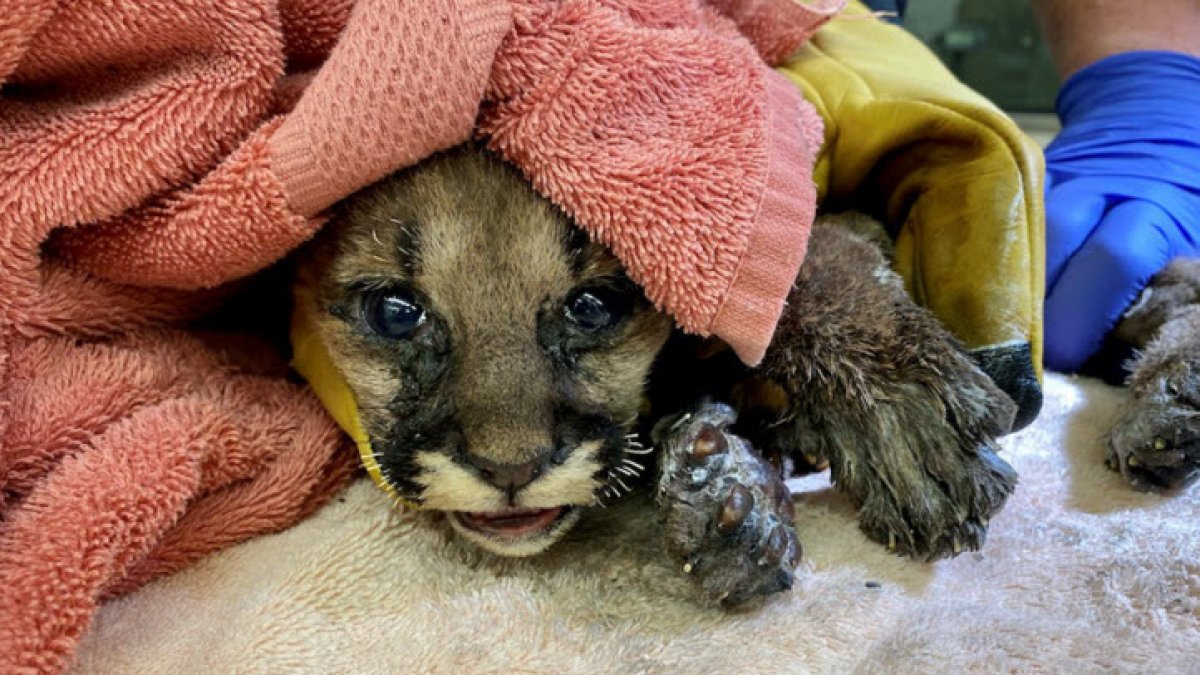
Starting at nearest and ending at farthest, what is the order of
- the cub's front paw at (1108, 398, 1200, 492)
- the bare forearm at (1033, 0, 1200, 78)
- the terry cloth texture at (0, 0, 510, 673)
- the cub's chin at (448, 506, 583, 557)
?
the terry cloth texture at (0, 0, 510, 673) → the cub's chin at (448, 506, 583, 557) → the cub's front paw at (1108, 398, 1200, 492) → the bare forearm at (1033, 0, 1200, 78)

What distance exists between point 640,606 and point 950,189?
783mm

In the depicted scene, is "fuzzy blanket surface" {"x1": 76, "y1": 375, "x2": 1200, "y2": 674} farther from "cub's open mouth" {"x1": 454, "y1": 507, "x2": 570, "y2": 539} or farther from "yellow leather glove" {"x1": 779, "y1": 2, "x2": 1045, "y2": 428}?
"yellow leather glove" {"x1": 779, "y1": 2, "x2": 1045, "y2": 428}

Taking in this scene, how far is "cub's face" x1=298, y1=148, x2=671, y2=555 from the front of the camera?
1.02 m

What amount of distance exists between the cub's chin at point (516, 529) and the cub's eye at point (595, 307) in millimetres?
234

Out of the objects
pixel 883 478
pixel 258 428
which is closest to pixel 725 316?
pixel 883 478

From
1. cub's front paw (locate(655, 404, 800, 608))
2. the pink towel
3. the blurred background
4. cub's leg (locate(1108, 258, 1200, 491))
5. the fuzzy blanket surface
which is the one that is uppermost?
the pink towel

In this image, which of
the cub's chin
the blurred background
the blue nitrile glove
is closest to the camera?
the cub's chin

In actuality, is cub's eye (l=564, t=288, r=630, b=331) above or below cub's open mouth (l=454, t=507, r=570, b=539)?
above

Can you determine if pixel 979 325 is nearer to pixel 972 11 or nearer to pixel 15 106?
pixel 15 106

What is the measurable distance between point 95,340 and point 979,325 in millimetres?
1197

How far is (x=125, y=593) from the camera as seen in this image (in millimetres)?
1033

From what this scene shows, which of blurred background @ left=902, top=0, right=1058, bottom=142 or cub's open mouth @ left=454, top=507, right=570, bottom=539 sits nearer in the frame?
cub's open mouth @ left=454, top=507, right=570, bottom=539

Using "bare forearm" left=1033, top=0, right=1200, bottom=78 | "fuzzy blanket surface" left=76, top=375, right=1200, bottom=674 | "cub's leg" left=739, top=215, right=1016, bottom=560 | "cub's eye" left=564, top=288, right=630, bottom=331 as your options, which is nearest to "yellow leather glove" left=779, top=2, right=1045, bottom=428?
"cub's leg" left=739, top=215, right=1016, bottom=560

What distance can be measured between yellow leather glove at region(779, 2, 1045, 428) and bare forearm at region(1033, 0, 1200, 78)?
1.07 m
